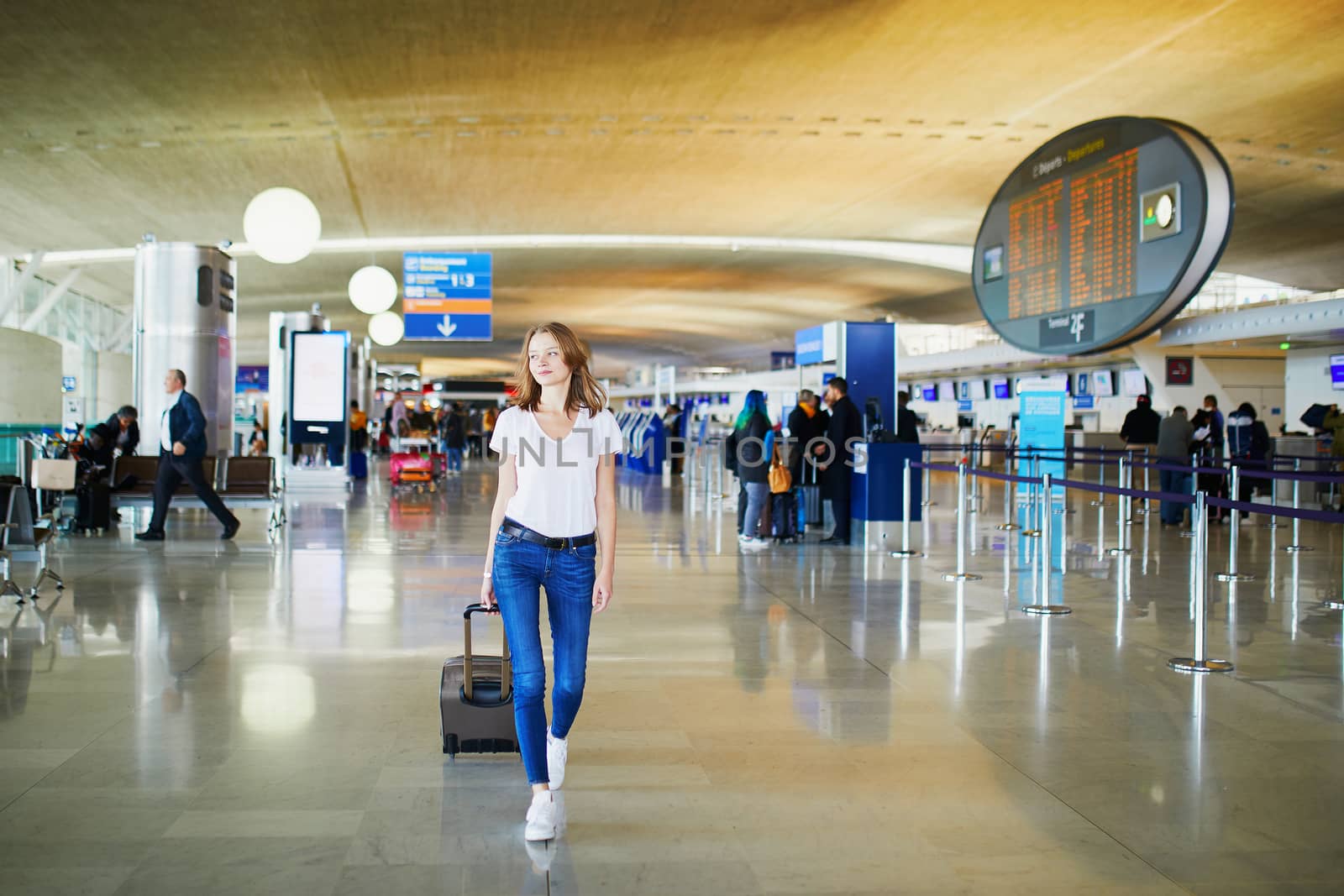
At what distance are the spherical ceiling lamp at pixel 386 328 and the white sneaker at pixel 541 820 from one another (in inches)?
827


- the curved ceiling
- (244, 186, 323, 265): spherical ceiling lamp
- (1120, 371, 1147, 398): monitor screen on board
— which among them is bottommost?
(1120, 371, 1147, 398): monitor screen on board

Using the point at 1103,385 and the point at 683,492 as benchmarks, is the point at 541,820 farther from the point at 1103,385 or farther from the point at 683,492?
the point at 1103,385

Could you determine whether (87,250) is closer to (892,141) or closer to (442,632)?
(892,141)

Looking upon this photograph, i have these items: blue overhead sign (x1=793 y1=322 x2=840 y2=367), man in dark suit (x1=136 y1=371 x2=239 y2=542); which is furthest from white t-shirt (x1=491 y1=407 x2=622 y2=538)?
blue overhead sign (x1=793 y1=322 x2=840 y2=367)

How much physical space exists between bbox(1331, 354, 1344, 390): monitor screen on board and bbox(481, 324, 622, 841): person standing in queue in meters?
23.0

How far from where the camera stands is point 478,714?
14.0 feet

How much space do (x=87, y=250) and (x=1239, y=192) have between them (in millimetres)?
23585

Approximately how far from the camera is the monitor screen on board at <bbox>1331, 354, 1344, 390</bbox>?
74.1 feet

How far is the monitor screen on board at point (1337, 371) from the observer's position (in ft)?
74.1

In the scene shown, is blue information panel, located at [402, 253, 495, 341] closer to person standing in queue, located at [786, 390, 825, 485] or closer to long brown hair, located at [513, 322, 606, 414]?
person standing in queue, located at [786, 390, 825, 485]

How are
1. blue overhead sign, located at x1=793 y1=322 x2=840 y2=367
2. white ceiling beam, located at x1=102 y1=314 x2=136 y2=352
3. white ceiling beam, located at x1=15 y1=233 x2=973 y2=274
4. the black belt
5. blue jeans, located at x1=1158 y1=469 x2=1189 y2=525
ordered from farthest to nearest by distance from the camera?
white ceiling beam, located at x1=102 y1=314 x2=136 y2=352
white ceiling beam, located at x1=15 y1=233 x2=973 y2=274
blue jeans, located at x1=1158 y1=469 x2=1189 y2=525
blue overhead sign, located at x1=793 y1=322 x2=840 y2=367
the black belt

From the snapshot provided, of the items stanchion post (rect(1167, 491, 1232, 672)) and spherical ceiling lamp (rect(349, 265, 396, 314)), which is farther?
spherical ceiling lamp (rect(349, 265, 396, 314))

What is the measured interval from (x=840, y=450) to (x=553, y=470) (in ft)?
28.6

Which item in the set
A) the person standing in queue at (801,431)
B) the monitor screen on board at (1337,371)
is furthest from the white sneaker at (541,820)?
the monitor screen on board at (1337,371)
